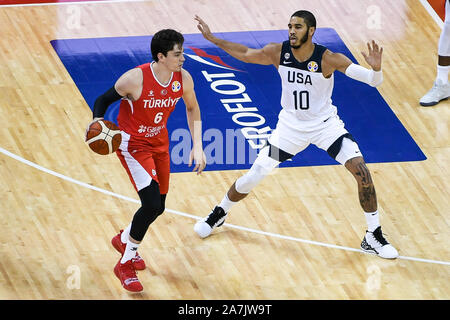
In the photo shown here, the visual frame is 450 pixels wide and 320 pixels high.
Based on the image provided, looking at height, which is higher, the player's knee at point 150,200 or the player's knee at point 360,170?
the player's knee at point 150,200

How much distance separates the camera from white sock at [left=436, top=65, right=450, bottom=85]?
14.3m

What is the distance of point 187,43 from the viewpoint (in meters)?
15.3

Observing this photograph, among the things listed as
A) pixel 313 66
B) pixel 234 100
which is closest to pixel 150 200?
pixel 313 66

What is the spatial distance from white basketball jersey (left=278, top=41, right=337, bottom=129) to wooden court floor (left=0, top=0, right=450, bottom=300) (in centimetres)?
123

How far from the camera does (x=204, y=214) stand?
39.5 feet

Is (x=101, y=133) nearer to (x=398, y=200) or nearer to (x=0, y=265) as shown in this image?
(x=0, y=265)

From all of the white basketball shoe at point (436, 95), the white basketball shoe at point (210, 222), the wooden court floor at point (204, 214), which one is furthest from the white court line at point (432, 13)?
the white basketball shoe at point (210, 222)

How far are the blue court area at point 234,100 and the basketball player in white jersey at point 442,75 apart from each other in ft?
1.87

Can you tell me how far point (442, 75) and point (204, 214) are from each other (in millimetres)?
4011

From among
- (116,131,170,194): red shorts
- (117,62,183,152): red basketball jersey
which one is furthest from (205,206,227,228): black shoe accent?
(117,62,183,152): red basketball jersey

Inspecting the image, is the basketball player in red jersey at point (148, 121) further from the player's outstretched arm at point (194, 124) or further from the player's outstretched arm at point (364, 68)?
the player's outstretched arm at point (364, 68)

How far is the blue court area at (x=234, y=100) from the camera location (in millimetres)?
13211

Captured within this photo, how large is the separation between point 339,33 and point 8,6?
177 inches

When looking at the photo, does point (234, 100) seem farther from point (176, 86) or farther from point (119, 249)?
point (176, 86)
